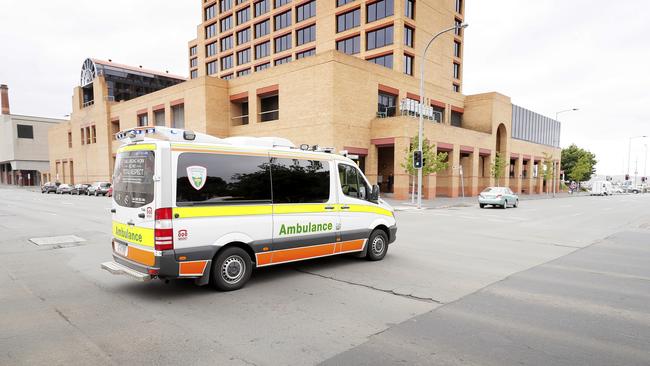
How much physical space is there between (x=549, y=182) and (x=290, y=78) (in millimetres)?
48018

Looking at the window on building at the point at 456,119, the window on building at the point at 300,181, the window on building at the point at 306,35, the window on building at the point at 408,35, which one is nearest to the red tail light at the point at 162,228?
the window on building at the point at 300,181

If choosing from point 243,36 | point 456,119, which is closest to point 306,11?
point 243,36

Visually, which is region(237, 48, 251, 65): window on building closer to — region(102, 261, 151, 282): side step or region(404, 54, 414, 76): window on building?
region(404, 54, 414, 76): window on building

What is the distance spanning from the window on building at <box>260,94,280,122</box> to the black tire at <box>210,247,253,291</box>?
28.2m

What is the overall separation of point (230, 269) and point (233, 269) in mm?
48

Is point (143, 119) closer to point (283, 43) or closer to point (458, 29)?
point (283, 43)

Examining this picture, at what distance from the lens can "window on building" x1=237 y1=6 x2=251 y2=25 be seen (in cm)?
5328

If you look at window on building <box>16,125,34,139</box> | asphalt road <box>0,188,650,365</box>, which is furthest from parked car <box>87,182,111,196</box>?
window on building <box>16,125,34,139</box>

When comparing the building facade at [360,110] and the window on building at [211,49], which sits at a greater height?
the window on building at [211,49]

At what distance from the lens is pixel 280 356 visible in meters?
3.54

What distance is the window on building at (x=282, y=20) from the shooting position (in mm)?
47969

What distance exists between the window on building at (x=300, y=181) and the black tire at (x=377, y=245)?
Answer: 59.4 inches

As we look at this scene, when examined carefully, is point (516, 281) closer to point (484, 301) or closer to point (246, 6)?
point (484, 301)

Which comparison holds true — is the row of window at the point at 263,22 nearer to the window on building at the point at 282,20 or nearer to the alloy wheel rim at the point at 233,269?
the window on building at the point at 282,20
